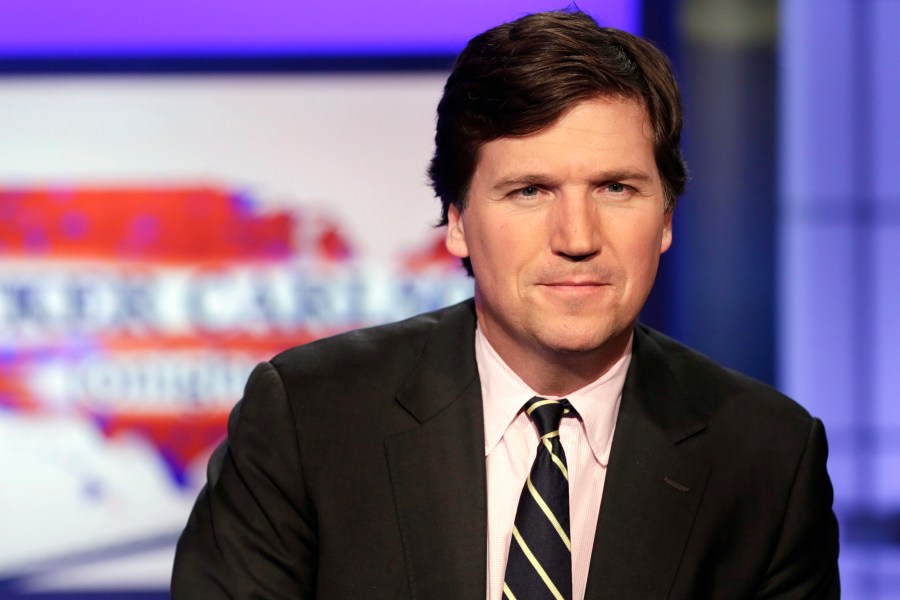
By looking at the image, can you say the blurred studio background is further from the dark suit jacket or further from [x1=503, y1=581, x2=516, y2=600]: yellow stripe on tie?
[x1=503, y1=581, x2=516, y2=600]: yellow stripe on tie

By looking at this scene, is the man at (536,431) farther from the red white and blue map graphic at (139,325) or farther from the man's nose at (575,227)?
the red white and blue map graphic at (139,325)

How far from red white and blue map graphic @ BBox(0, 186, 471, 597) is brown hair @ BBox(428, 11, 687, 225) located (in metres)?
1.38

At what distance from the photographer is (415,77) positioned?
306cm

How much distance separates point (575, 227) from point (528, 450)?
375mm

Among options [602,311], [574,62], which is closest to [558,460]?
[602,311]

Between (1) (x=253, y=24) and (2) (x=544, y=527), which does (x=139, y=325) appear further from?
(2) (x=544, y=527)

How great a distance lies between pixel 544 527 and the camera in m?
1.58

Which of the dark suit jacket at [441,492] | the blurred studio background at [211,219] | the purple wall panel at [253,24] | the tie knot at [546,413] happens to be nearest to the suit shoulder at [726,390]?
the dark suit jacket at [441,492]

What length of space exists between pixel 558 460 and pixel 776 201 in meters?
1.80

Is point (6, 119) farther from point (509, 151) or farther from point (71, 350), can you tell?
point (509, 151)

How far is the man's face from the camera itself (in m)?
1.52

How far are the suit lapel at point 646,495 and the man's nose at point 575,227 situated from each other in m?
0.32

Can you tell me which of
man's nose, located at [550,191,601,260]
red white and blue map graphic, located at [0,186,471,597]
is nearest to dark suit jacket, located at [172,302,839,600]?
man's nose, located at [550,191,601,260]

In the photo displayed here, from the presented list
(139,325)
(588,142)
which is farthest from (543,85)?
(139,325)
